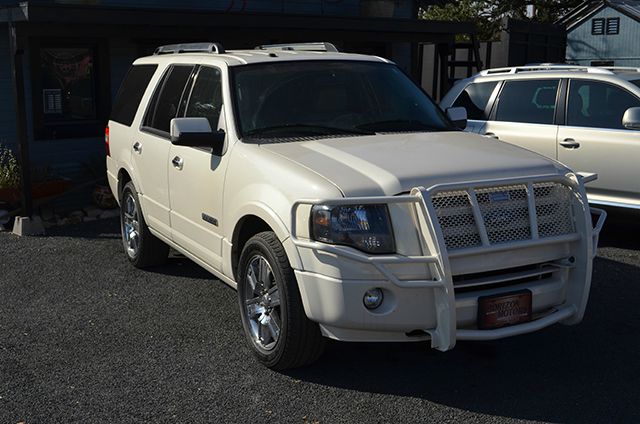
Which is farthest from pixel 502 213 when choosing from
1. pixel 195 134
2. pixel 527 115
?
pixel 527 115

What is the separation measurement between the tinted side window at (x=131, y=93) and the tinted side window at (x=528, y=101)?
149 inches

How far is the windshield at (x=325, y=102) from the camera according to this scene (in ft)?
17.9

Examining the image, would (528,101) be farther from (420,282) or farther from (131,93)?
(420,282)

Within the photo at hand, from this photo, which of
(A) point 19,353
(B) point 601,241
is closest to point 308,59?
(A) point 19,353

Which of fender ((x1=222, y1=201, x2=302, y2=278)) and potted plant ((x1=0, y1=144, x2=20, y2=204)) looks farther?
potted plant ((x1=0, y1=144, x2=20, y2=204))

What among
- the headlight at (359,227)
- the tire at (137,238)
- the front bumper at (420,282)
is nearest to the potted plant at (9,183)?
the tire at (137,238)

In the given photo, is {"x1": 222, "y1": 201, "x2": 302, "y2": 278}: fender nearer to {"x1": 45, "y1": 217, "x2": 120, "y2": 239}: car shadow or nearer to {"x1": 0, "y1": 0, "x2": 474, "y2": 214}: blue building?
{"x1": 45, "y1": 217, "x2": 120, "y2": 239}: car shadow

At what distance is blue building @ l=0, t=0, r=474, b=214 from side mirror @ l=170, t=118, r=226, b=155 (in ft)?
13.7

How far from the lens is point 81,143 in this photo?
10.8 meters

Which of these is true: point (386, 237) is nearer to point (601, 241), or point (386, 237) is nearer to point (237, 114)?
point (237, 114)

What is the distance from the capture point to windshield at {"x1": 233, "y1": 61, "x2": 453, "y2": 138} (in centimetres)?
545

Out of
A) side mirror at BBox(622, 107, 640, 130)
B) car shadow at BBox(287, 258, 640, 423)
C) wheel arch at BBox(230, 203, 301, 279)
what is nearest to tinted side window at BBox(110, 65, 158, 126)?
wheel arch at BBox(230, 203, 301, 279)

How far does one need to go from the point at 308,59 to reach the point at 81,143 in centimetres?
578

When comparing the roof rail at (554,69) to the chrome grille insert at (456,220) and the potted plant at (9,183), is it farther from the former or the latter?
the potted plant at (9,183)
